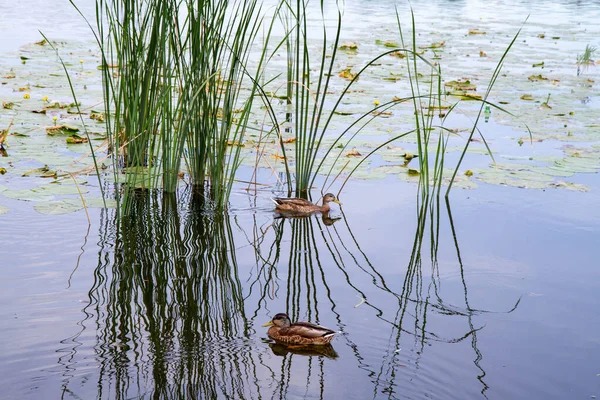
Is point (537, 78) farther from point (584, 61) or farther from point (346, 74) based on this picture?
point (346, 74)

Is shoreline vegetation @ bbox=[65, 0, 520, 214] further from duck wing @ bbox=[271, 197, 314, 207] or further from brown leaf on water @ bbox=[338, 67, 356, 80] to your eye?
brown leaf on water @ bbox=[338, 67, 356, 80]

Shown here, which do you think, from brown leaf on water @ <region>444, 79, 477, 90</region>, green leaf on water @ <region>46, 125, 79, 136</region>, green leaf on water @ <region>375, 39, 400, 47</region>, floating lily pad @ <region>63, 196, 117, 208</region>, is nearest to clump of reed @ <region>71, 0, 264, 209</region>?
floating lily pad @ <region>63, 196, 117, 208</region>

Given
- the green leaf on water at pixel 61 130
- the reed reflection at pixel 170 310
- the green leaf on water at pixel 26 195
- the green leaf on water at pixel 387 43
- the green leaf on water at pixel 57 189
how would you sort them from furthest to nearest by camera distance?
the green leaf on water at pixel 387 43, the green leaf on water at pixel 61 130, the green leaf on water at pixel 57 189, the green leaf on water at pixel 26 195, the reed reflection at pixel 170 310

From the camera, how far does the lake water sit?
121 inches

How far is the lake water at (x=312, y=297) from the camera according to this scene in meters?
3.08

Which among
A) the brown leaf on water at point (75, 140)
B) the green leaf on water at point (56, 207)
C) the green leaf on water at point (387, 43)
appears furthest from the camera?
the green leaf on water at point (387, 43)

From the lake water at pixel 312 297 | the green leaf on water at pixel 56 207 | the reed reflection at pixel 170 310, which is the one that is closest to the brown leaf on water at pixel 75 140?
the lake water at pixel 312 297

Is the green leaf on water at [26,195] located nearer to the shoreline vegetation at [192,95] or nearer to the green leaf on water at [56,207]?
the green leaf on water at [56,207]

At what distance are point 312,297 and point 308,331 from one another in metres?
0.64

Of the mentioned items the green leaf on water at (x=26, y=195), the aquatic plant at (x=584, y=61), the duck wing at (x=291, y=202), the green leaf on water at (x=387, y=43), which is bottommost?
the duck wing at (x=291, y=202)

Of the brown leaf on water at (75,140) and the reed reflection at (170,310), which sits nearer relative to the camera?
the reed reflection at (170,310)

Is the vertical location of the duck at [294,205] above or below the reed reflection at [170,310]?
above

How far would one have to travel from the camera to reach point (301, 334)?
3.28 m

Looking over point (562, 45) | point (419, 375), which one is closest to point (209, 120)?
point (419, 375)
